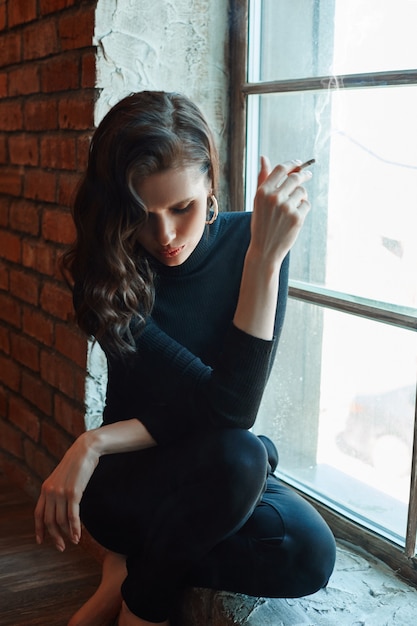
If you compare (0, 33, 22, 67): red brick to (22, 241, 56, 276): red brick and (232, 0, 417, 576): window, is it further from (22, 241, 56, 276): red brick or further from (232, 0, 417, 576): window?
(232, 0, 417, 576): window

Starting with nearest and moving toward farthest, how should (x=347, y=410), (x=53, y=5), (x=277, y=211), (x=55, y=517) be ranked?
(x=277, y=211) < (x=55, y=517) < (x=347, y=410) < (x=53, y=5)

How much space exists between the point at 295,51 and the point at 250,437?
88cm

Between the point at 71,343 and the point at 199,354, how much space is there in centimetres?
60

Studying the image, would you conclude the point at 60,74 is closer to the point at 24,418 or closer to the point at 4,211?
the point at 4,211

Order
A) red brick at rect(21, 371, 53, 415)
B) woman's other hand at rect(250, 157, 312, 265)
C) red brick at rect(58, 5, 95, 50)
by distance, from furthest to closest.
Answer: red brick at rect(21, 371, 53, 415) → red brick at rect(58, 5, 95, 50) → woman's other hand at rect(250, 157, 312, 265)

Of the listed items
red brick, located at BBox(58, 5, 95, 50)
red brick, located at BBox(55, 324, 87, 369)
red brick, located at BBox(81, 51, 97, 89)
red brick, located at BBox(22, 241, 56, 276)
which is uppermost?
red brick, located at BBox(58, 5, 95, 50)

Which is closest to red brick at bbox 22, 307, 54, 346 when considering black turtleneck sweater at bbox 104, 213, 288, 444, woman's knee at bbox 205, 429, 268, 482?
black turtleneck sweater at bbox 104, 213, 288, 444

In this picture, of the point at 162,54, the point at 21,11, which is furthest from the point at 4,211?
the point at 162,54

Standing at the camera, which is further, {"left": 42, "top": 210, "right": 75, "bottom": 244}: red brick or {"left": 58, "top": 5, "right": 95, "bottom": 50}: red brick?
{"left": 42, "top": 210, "right": 75, "bottom": 244}: red brick

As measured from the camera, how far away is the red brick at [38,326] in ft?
7.35

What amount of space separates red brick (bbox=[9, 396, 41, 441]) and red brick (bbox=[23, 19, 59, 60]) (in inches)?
41.3

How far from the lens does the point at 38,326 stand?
7.59 feet

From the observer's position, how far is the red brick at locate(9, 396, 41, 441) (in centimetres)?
242

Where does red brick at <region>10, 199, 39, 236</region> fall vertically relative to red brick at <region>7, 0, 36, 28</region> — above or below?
below
